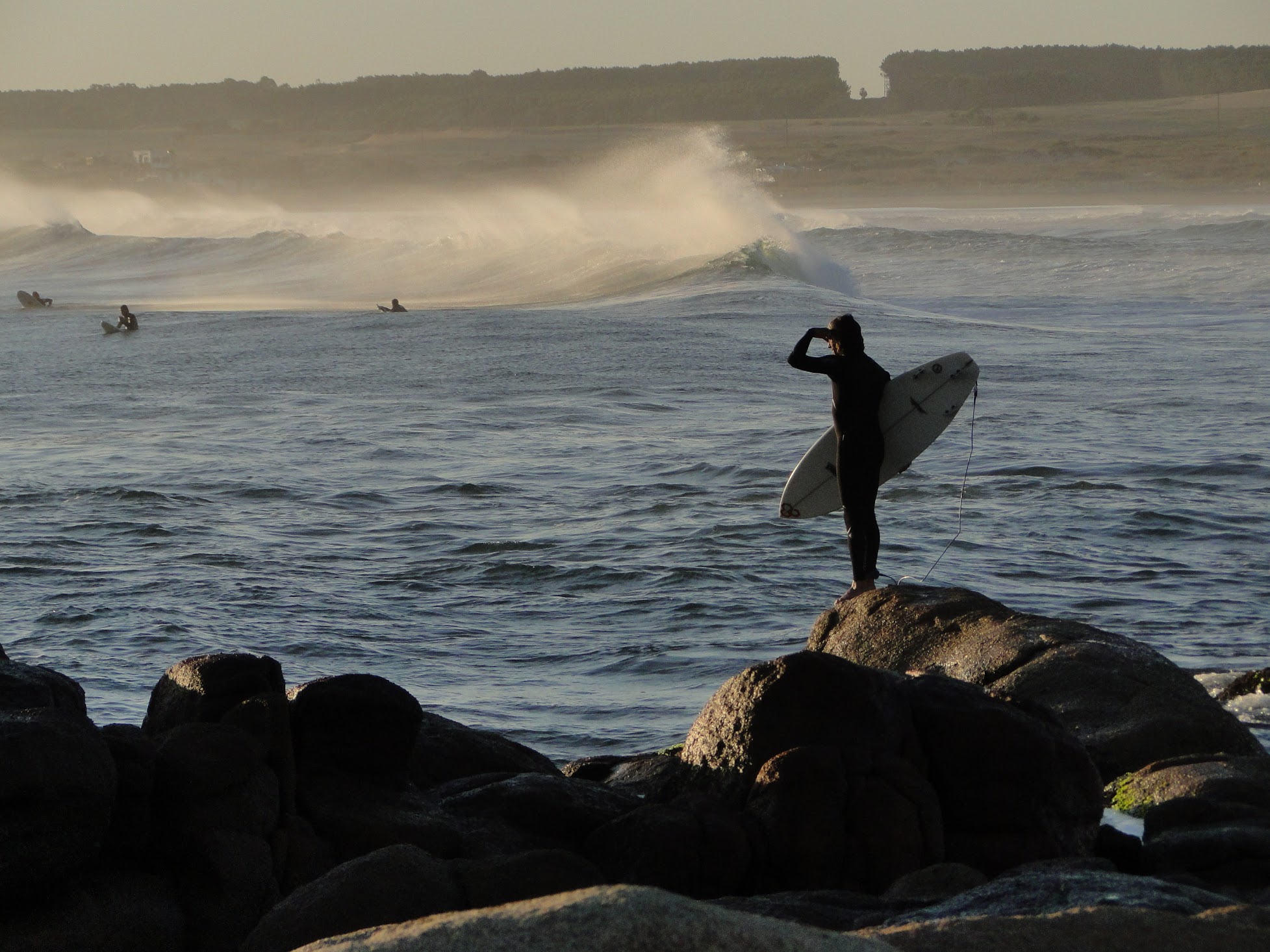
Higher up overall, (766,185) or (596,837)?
(766,185)

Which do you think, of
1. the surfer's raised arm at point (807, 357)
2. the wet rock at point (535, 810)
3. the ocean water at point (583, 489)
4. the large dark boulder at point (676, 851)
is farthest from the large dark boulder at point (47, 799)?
the surfer's raised arm at point (807, 357)

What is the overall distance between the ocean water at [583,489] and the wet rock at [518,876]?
129 inches

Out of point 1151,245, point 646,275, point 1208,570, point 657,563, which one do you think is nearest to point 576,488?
point 657,563

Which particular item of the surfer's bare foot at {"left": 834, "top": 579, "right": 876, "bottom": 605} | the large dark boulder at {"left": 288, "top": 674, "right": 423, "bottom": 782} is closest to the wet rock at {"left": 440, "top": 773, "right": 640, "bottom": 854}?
the large dark boulder at {"left": 288, "top": 674, "right": 423, "bottom": 782}

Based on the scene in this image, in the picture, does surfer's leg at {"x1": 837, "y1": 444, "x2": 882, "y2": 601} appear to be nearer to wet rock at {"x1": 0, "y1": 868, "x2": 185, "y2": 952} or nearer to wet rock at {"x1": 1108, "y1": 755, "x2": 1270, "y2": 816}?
wet rock at {"x1": 1108, "y1": 755, "x2": 1270, "y2": 816}

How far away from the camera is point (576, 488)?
47.2 ft

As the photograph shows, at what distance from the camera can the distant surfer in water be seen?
26.6 ft

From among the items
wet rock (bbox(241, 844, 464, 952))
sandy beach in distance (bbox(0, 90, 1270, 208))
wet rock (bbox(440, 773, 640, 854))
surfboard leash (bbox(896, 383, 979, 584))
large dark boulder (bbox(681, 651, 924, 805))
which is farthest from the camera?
sandy beach in distance (bbox(0, 90, 1270, 208))

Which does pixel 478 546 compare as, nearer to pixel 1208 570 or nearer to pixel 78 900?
pixel 1208 570

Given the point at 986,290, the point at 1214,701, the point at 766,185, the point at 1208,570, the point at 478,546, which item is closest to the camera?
the point at 1214,701

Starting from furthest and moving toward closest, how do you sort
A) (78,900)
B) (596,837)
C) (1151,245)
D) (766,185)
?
(766,185), (1151,245), (596,837), (78,900)

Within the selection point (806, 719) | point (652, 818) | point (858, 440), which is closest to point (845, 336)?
point (858, 440)

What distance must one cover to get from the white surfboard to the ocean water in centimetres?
89

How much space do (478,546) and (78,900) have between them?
25.5ft
